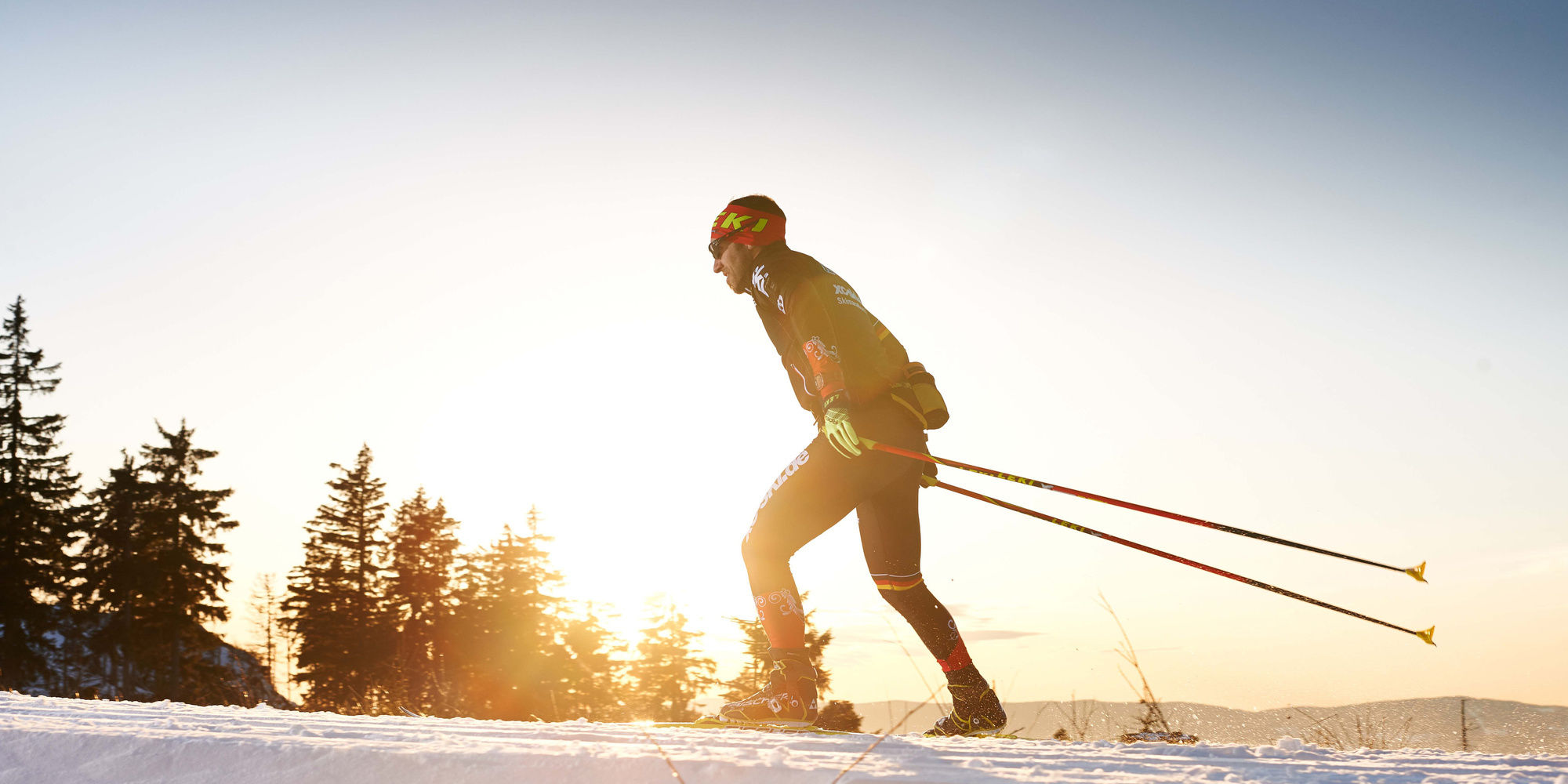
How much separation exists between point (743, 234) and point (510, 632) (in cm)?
3763

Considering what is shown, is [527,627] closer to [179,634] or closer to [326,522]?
[326,522]

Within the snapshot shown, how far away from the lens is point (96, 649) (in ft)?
99.4

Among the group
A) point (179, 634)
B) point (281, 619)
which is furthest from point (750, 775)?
point (281, 619)

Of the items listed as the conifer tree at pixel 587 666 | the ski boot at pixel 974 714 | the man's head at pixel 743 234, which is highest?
the man's head at pixel 743 234

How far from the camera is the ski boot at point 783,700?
3346 mm

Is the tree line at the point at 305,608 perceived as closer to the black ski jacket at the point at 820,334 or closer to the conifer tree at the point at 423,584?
the conifer tree at the point at 423,584

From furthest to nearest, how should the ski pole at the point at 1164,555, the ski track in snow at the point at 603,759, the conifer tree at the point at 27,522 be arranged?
1. the conifer tree at the point at 27,522
2. the ski pole at the point at 1164,555
3. the ski track in snow at the point at 603,759

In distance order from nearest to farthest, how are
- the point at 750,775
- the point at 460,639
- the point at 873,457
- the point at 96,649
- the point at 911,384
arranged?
the point at 750,775 < the point at 873,457 < the point at 911,384 < the point at 96,649 < the point at 460,639

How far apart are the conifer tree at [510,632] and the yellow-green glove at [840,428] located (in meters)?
35.5

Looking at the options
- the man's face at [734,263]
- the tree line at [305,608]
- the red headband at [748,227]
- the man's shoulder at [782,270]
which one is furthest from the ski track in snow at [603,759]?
the tree line at [305,608]

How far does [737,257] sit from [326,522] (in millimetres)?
40485

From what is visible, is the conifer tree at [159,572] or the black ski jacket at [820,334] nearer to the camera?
the black ski jacket at [820,334]

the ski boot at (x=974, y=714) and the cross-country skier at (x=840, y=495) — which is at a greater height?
the cross-country skier at (x=840, y=495)

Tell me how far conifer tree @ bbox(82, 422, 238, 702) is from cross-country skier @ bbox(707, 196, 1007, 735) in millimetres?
34776
